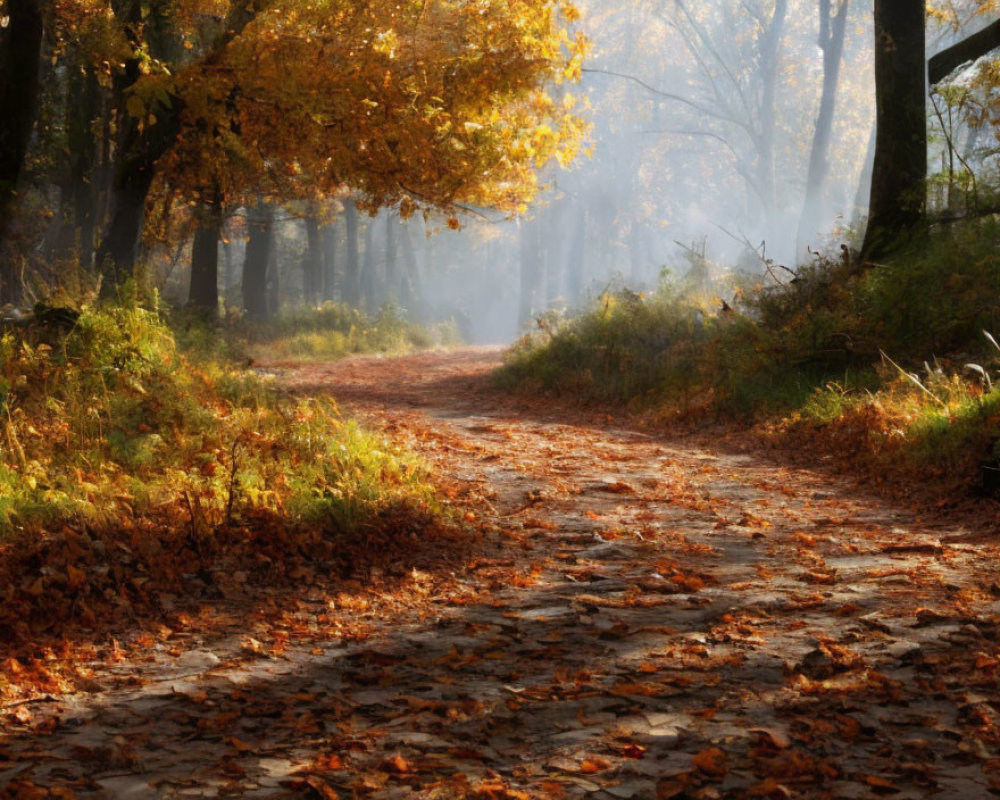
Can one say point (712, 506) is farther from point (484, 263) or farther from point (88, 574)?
point (484, 263)

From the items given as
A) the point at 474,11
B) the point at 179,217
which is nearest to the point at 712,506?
the point at 474,11

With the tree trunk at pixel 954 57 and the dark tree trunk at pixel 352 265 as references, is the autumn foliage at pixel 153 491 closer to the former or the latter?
the tree trunk at pixel 954 57

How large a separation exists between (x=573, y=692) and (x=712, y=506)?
3.92 m

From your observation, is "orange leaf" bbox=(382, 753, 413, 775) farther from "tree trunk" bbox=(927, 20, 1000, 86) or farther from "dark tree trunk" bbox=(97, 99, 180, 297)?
"tree trunk" bbox=(927, 20, 1000, 86)

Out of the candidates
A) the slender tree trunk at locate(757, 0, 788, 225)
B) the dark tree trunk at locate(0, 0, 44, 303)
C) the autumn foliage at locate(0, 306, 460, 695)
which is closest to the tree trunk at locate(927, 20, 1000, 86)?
the autumn foliage at locate(0, 306, 460, 695)

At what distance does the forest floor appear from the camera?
3.35 metres

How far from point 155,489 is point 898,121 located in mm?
11315

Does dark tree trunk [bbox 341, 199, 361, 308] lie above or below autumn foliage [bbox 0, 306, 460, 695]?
above

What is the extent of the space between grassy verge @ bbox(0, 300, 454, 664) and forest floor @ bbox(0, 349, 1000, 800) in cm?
37

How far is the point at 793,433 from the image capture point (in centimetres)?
1061

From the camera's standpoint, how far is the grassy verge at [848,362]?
8.71 m

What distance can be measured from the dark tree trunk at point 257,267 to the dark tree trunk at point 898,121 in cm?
1770

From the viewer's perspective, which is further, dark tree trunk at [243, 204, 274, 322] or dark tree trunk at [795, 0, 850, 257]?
dark tree trunk at [795, 0, 850, 257]

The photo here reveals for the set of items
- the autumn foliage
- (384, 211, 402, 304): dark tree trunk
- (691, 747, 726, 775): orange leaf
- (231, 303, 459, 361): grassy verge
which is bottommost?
(691, 747, 726, 775): orange leaf
